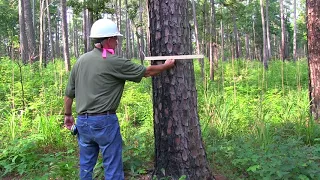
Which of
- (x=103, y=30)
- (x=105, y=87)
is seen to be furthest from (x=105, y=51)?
(x=105, y=87)

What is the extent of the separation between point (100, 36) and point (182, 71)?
877mm

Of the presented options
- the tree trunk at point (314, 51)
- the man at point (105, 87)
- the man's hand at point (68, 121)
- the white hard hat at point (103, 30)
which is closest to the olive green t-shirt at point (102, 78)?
the man at point (105, 87)

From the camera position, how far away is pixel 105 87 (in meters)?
2.94

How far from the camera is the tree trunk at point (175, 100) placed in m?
3.09

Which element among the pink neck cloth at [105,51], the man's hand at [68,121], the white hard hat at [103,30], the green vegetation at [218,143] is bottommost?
the green vegetation at [218,143]

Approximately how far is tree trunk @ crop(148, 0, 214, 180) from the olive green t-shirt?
0.36 metres

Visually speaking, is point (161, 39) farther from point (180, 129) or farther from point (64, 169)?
point (64, 169)

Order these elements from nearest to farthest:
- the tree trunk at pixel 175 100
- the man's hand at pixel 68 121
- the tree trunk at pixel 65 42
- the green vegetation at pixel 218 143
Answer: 1. the tree trunk at pixel 175 100
2. the green vegetation at pixel 218 143
3. the man's hand at pixel 68 121
4. the tree trunk at pixel 65 42

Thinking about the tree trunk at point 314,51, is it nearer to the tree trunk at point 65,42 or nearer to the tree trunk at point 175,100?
the tree trunk at point 175,100

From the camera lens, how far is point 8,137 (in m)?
4.61

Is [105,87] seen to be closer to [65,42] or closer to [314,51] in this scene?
[314,51]

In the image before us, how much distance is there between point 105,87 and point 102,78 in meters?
0.09

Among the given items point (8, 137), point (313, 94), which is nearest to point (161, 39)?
point (8, 137)

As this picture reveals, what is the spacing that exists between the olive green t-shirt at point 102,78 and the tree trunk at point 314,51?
12.7ft
